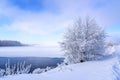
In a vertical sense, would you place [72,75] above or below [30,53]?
below

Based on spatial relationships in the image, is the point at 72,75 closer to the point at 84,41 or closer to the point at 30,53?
the point at 84,41

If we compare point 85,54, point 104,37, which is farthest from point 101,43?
point 85,54

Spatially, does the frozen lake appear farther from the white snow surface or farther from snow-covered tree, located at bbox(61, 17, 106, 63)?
the white snow surface

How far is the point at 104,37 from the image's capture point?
21312 mm

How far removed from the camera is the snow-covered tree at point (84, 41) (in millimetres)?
20430

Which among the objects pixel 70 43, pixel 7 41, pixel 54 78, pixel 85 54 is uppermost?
pixel 7 41

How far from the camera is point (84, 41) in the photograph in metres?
20.0

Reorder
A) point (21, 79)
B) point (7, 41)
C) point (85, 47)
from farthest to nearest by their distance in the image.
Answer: point (7, 41) < point (85, 47) < point (21, 79)

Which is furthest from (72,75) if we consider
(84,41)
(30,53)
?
(30,53)

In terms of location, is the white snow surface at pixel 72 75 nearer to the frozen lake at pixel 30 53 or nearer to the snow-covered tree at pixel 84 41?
the snow-covered tree at pixel 84 41

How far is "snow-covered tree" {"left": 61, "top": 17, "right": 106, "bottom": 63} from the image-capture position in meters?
20.4

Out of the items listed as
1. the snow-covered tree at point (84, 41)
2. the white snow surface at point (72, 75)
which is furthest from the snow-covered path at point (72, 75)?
the snow-covered tree at point (84, 41)

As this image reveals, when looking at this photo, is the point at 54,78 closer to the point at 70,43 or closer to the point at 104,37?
the point at 70,43

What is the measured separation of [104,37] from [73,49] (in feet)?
13.0
